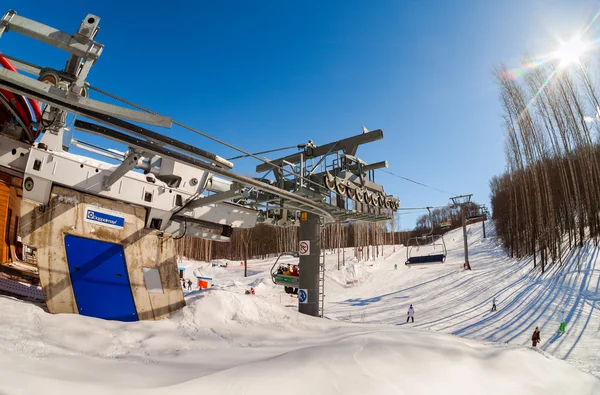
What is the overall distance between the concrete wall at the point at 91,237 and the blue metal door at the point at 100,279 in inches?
3.6

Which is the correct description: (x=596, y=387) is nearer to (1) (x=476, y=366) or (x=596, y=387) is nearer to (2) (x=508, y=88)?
(1) (x=476, y=366)

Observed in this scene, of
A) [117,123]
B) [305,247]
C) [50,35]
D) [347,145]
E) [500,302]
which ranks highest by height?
[347,145]

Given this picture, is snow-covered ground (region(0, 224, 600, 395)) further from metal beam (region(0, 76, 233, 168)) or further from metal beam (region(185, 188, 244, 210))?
metal beam (region(0, 76, 233, 168))

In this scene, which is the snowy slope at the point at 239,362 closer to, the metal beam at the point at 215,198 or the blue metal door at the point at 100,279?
the blue metal door at the point at 100,279

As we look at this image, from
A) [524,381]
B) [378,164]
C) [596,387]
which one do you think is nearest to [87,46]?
[524,381]

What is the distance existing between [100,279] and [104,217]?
3.70ft

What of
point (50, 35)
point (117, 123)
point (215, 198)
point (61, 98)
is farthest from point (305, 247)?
point (50, 35)

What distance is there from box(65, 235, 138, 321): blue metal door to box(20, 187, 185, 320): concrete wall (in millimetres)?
90

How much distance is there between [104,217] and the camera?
6.08m

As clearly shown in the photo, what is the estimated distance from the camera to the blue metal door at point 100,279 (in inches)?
223

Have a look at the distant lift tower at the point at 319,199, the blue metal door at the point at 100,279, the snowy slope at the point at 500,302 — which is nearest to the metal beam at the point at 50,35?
the blue metal door at the point at 100,279

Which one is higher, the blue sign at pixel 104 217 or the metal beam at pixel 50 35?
the metal beam at pixel 50 35

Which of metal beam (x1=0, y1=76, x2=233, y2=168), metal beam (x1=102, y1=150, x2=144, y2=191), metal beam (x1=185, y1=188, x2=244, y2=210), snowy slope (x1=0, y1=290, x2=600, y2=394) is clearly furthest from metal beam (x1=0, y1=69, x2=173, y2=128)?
metal beam (x1=185, y1=188, x2=244, y2=210)

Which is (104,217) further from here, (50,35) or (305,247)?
(305,247)
